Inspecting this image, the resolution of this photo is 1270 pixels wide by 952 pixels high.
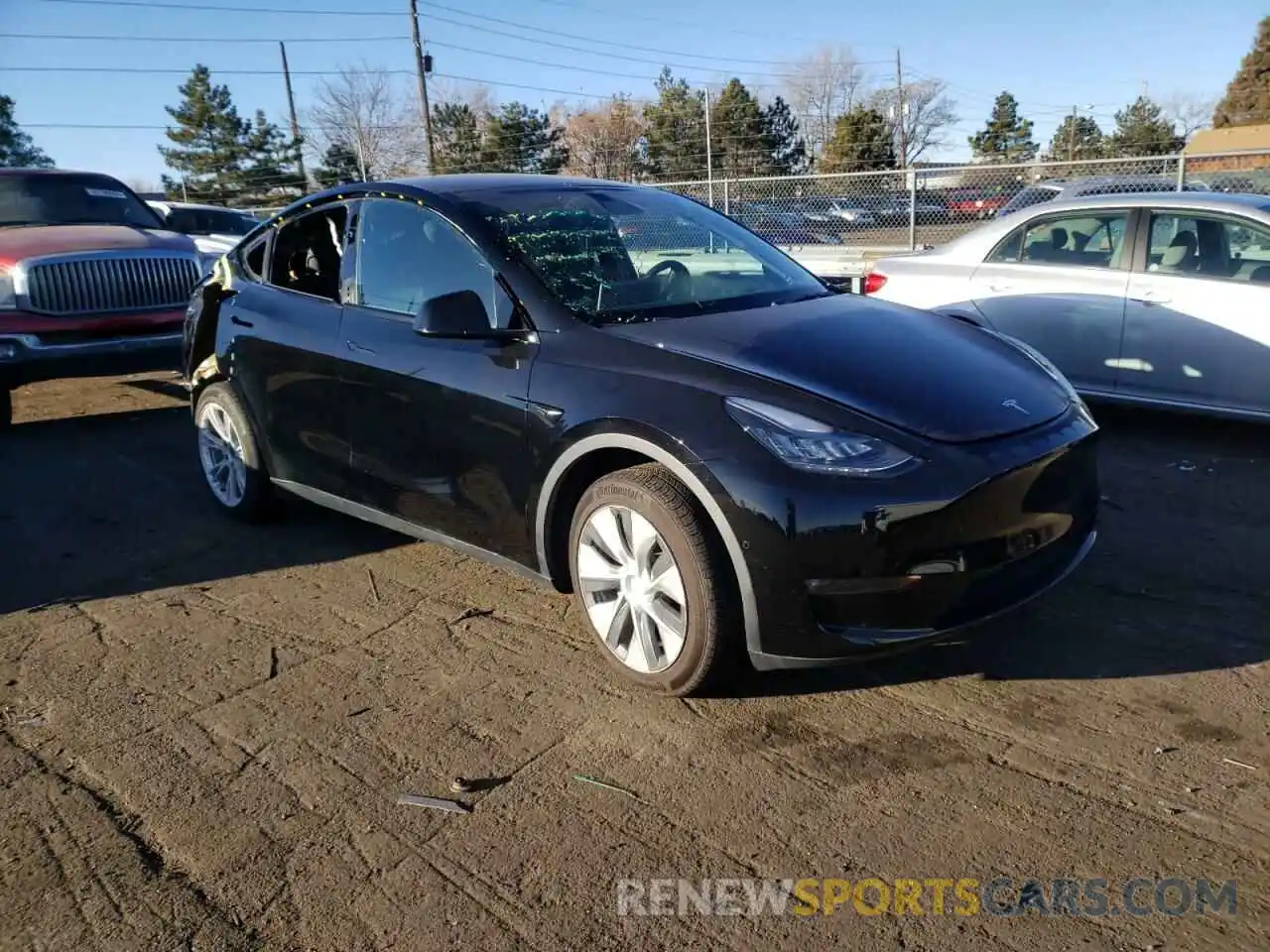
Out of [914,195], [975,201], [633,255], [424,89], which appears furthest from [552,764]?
[424,89]

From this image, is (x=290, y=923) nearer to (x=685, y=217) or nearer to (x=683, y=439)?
(x=683, y=439)

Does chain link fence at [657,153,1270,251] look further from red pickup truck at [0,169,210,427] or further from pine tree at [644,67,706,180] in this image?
pine tree at [644,67,706,180]

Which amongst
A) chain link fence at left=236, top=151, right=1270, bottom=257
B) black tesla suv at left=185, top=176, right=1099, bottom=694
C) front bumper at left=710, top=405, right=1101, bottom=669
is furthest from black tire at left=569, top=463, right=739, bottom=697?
chain link fence at left=236, top=151, right=1270, bottom=257

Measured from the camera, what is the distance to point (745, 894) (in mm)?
2426

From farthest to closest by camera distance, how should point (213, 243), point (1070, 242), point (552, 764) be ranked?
point (213, 243) → point (1070, 242) → point (552, 764)

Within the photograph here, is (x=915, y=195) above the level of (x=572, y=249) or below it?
above

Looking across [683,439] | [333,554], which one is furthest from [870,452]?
[333,554]

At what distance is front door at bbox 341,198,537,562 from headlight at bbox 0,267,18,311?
14.6 feet

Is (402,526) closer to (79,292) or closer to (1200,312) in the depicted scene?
(1200,312)

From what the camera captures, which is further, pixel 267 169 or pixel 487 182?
pixel 267 169

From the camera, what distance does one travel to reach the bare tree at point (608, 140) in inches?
1719

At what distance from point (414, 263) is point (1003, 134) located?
182 feet

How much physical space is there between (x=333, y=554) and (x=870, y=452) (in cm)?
294

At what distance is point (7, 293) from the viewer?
24.2 feet
